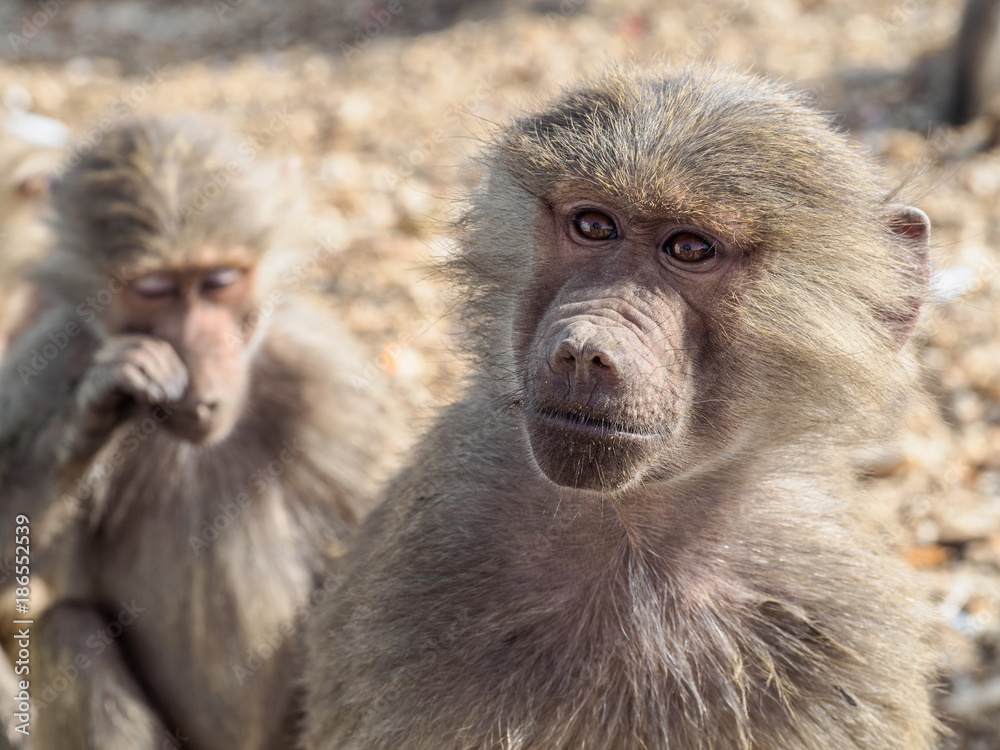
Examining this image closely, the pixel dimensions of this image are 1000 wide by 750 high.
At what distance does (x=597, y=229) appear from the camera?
6.59 ft

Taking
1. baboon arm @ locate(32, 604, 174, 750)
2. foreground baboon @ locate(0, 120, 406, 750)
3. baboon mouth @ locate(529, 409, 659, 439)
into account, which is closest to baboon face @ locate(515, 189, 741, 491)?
baboon mouth @ locate(529, 409, 659, 439)

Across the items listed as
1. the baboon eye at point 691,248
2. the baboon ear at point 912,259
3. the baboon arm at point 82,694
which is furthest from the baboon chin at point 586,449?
the baboon arm at point 82,694

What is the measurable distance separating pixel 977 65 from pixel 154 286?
4429 millimetres

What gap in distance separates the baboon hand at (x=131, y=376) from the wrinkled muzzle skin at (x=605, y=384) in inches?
52.5

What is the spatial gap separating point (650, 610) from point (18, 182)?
12.1 ft

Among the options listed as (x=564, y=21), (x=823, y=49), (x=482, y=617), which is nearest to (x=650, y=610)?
(x=482, y=617)

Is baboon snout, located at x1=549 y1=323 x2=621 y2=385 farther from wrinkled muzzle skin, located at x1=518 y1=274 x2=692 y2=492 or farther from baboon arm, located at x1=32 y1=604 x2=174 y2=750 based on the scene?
baboon arm, located at x1=32 y1=604 x2=174 y2=750

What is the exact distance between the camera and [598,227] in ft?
6.59

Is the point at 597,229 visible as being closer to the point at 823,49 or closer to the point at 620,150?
the point at 620,150

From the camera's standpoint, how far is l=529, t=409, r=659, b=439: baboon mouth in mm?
1827

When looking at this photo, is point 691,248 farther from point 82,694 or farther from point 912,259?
point 82,694

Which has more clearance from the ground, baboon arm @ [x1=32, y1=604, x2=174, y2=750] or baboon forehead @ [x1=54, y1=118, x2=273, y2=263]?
baboon forehead @ [x1=54, y1=118, x2=273, y2=263]

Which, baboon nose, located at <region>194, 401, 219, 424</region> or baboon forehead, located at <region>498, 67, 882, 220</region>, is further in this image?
baboon nose, located at <region>194, 401, 219, 424</region>

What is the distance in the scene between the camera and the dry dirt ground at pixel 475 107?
150 inches
